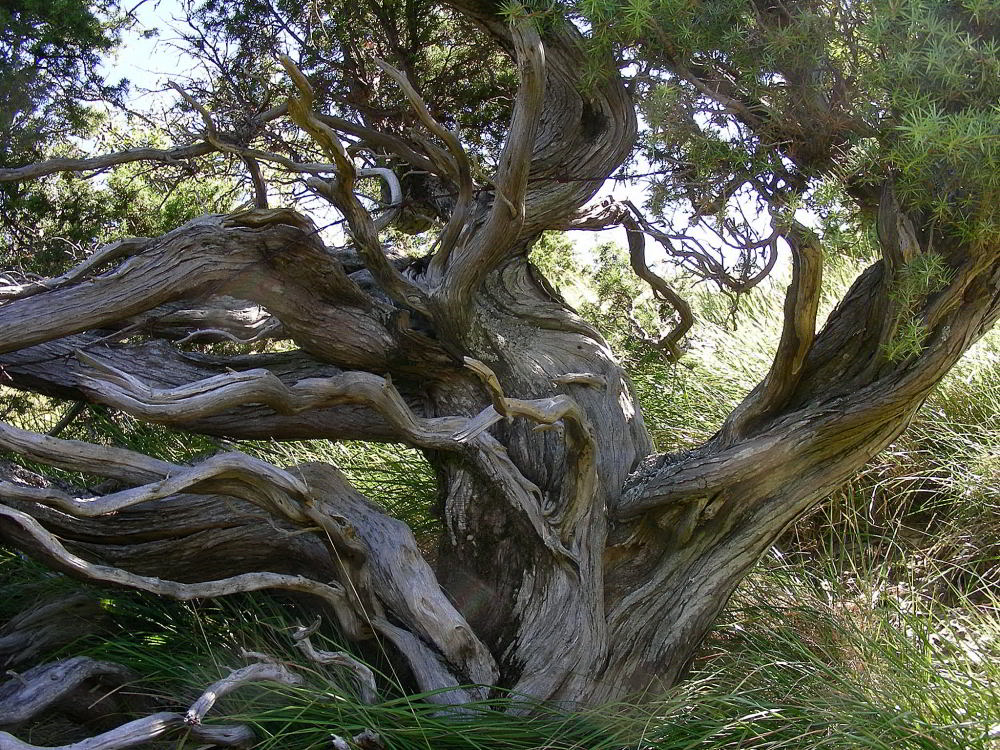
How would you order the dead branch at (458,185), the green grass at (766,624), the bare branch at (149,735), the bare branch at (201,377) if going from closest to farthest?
1. the bare branch at (149,735)
2. the green grass at (766,624)
3. the dead branch at (458,185)
4. the bare branch at (201,377)

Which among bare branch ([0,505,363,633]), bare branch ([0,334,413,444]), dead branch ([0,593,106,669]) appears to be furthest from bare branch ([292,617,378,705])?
dead branch ([0,593,106,669])

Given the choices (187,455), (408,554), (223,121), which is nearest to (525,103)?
(408,554)

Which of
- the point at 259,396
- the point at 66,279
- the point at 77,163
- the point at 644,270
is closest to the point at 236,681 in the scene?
the point at 259,396

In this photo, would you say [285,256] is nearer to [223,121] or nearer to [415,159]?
[415,159]

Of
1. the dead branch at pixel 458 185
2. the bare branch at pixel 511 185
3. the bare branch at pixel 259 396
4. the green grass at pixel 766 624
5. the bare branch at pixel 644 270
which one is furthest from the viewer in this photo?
the bare branch at pixel 644 270

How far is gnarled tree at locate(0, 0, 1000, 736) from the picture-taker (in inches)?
125

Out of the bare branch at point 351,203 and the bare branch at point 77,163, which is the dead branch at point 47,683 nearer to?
the bare branch at point 351,203

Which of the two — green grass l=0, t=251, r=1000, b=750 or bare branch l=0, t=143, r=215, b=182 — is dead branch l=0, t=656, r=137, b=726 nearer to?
green grass l=0, t=251, r=1000, b=750

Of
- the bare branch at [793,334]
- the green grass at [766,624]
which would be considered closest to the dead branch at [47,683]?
the green grass at [766,624]

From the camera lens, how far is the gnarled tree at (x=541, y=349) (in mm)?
3186

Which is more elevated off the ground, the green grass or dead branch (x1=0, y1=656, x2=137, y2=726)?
dead branch (x1=0, y1=656, x2=137, y2=726)

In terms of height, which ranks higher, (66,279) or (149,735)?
(66,279)

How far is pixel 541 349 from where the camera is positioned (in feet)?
14.5

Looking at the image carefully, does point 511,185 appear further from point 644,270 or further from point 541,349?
point 644,270
